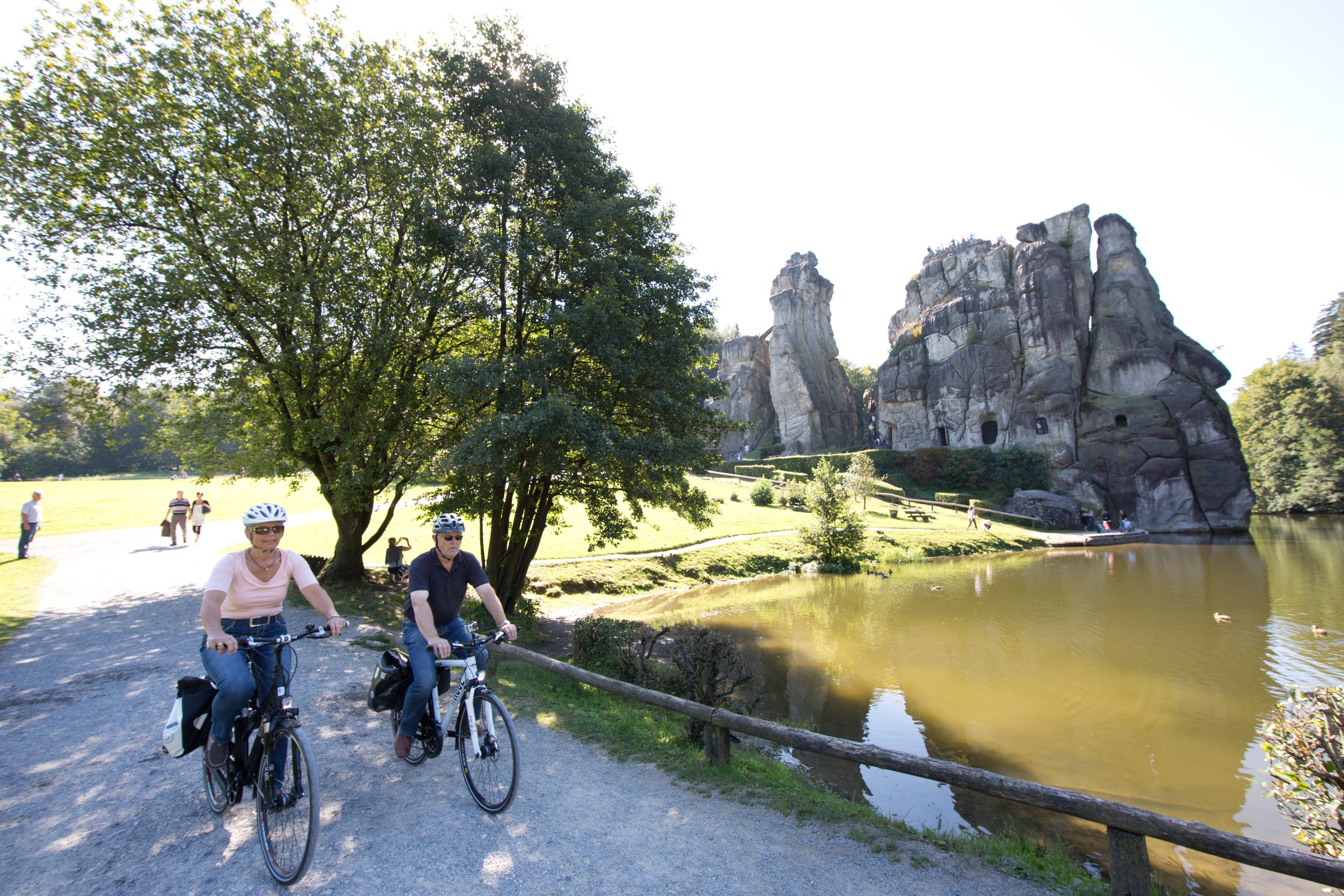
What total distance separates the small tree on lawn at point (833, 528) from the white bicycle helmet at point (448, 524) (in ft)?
81.5

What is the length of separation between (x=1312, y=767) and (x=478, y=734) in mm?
8057

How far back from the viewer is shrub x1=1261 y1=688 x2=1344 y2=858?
226 inches

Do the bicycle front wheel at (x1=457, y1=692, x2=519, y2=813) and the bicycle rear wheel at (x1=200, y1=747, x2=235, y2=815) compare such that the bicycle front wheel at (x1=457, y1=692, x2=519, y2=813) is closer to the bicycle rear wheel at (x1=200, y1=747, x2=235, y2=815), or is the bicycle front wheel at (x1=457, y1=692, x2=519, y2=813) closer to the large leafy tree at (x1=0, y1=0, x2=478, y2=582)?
the bicycle rear wheel at (x1=200, y1=747, x2=235, y2=815)

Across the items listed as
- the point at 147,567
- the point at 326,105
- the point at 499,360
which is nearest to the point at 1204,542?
the point at 499,360

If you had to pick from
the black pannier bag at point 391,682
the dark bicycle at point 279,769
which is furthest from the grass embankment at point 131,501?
the dark bicycle at point 279,769

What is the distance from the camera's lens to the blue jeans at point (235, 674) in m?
4.12

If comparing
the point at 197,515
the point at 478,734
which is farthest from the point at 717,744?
the point at 197,515

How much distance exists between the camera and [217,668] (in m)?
4.15

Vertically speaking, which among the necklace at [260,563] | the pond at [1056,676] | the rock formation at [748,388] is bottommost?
the pond at [1056,676]

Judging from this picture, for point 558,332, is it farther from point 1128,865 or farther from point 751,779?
point 1128,865

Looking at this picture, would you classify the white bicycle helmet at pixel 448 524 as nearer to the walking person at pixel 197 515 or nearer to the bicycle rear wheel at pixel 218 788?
the bicycle rear wheel at pixel 218 788

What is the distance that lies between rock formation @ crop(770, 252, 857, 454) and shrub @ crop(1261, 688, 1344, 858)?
60.0 metres

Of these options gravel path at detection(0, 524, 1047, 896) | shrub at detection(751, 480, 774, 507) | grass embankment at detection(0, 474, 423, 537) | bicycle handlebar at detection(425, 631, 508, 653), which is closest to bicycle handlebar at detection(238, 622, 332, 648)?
bicycle handlebar at detection(425, 631, 508, 653)

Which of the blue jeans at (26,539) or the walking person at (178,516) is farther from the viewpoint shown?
the walking person at (178,516)
